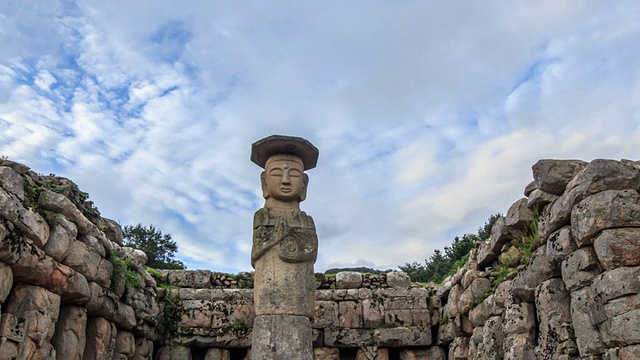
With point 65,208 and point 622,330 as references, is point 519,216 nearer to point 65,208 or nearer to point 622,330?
point 622,330

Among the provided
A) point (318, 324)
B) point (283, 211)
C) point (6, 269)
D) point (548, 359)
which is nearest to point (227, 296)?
point (318, 324)

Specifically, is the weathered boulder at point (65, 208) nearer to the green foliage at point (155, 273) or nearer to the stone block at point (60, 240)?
the stone block at point (60, 240)

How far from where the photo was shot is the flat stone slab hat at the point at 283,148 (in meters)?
9.23

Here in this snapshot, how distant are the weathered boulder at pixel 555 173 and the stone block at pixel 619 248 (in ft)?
4.00

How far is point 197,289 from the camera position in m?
12.9

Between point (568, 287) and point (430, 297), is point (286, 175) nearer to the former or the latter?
point (568, 287)

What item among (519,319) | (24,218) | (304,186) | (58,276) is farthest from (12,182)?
(519,319)

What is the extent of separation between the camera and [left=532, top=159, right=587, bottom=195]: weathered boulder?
254 inches

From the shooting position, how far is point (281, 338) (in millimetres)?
8008

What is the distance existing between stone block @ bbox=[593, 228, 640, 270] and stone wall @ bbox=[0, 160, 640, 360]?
1cm

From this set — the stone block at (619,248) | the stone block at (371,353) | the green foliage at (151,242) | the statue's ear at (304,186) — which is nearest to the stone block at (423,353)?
the stone block at (371,353)

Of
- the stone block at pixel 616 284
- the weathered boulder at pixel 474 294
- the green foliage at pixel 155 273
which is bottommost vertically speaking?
the stone block at pixel 616 284

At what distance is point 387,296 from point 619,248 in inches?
317

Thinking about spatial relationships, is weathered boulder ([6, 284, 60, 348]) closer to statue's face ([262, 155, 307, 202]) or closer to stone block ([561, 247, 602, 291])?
statue's face ([262, 155, 307, 202])
